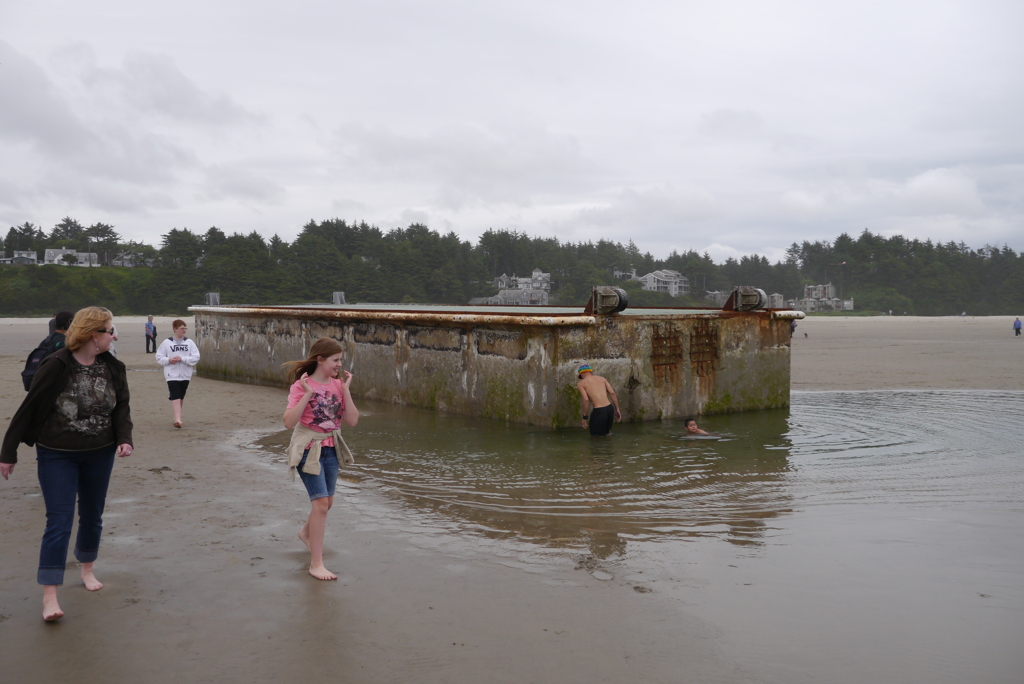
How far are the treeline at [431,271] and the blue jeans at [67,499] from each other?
75000 mm

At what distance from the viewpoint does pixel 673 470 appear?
7336mm

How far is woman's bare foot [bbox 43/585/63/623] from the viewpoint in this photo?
3.80m

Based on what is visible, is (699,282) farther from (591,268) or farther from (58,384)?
(58,384)

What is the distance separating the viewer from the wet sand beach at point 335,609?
3.35 meters

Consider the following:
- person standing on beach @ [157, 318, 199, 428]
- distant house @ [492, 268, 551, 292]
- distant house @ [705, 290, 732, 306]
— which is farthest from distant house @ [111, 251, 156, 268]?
person standing on beach @ [157, 318, 199, 428]

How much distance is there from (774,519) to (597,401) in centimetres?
345

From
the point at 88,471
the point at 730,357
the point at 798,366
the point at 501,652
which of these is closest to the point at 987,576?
the point at 501,652

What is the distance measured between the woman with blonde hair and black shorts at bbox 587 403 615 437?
18.2 ft

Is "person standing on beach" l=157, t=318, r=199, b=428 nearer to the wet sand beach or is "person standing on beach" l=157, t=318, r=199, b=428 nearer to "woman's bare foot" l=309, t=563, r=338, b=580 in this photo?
the wet sand beach

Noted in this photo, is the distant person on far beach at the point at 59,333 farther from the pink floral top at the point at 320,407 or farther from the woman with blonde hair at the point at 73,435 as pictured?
the pink floral top at the point at 320,407

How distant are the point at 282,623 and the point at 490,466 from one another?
380cm

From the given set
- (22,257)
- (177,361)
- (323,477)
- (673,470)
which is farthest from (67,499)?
(22,257)

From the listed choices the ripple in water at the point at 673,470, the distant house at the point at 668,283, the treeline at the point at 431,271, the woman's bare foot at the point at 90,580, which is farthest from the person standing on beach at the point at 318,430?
the distant house at the point at 668,283

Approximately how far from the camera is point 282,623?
12.5 ft
